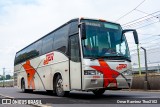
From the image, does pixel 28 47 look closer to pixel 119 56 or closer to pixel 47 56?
pixel 47 56

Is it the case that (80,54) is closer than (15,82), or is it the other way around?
(80,54)

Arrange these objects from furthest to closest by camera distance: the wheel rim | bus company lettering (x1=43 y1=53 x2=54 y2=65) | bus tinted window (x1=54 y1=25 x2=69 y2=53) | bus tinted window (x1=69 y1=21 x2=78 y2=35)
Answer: bus company lettering (x1=43 y1=53 x2=54 y2=65) < the wheel rim < bus tinted window (x1=54 y1=25 x2=69 y2=53) < bus tinted window (x1=69 y1=21 x2=78 y2=35)

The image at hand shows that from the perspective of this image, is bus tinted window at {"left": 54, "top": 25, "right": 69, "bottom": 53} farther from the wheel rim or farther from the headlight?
the headlight

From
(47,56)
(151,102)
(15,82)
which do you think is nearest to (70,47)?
(47,56)

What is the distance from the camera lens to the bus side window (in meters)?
12.4

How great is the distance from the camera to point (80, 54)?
1205cm

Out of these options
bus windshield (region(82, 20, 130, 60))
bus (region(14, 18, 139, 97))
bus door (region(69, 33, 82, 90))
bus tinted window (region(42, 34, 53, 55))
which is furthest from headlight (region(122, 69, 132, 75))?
bus tinted window (region(42, 34, 53, 55))

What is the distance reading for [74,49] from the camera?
12750 millimetres

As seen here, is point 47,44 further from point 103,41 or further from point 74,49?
point 103,41

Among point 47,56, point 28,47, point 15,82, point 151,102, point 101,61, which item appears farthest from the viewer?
point 15,82

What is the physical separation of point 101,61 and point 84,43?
962 millimetres

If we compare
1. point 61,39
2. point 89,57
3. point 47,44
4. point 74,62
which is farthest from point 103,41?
point 47,44

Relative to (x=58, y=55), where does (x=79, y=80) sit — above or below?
below

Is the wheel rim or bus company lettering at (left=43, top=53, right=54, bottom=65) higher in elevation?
bus company lettering at (left=43, top=53, right=54, bottom=65)
